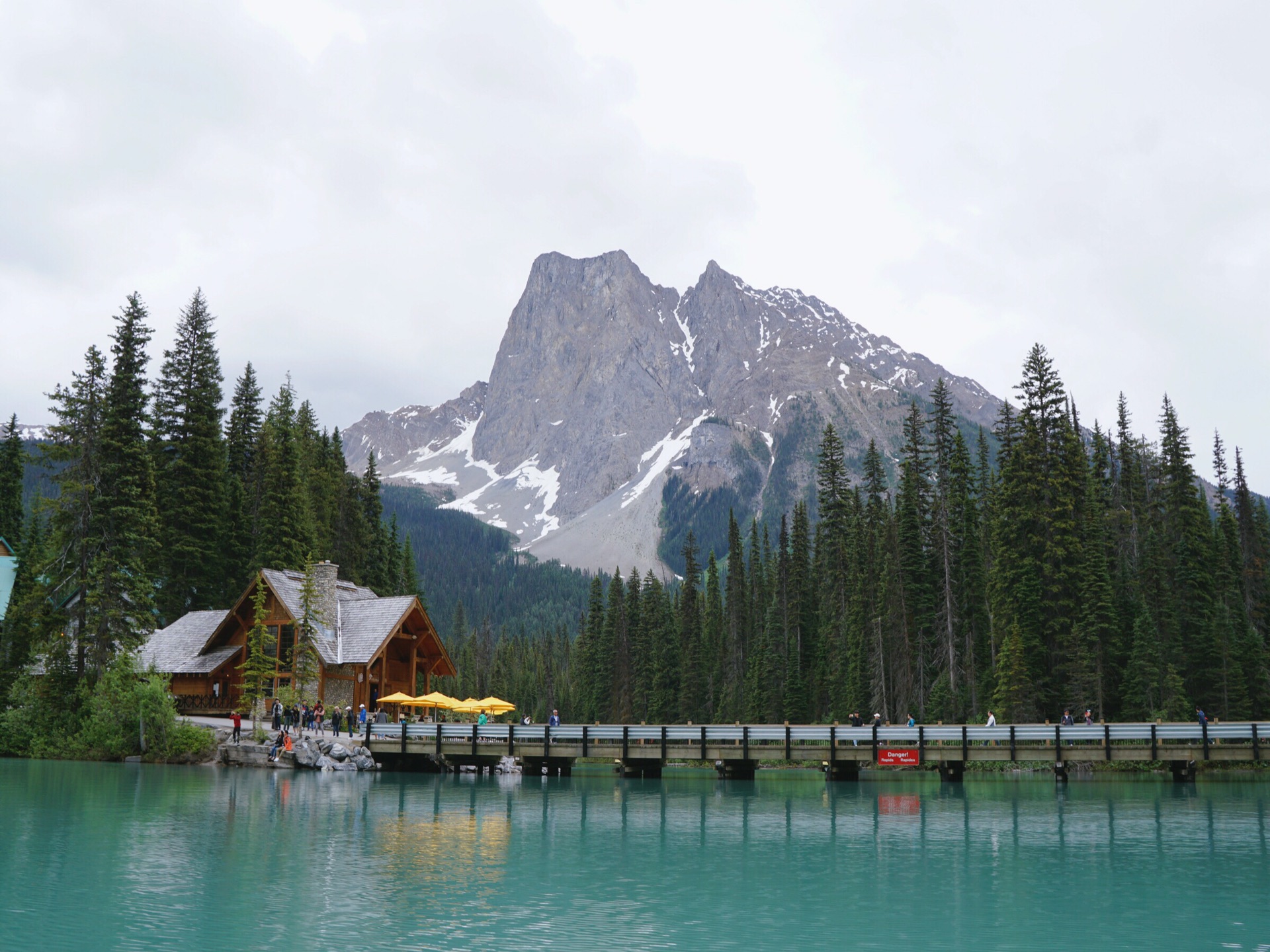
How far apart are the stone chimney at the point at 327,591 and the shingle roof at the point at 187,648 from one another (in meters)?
5.65

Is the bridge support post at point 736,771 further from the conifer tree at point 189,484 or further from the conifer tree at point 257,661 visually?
the conifer tree at point 189,484

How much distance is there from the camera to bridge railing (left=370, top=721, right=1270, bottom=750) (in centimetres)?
4391

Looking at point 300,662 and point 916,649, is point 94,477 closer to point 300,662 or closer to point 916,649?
point 300,662

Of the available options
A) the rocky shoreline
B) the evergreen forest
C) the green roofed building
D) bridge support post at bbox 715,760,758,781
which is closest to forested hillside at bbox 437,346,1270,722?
the evergreen forest

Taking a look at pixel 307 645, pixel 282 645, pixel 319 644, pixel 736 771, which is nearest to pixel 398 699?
pixel 307 645

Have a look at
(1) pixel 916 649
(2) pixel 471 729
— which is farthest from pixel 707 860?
(1) pixel 916 649

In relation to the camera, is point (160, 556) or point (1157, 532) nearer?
point (160, 556)

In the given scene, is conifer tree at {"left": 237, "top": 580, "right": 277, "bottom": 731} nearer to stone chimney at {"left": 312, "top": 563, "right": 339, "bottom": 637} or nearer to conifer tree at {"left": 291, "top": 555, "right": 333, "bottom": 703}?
conifer tree at {"left": 291, "top": 555, "right": 333, "bottom": 703}

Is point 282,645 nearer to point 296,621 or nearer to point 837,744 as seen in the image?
point 296,621

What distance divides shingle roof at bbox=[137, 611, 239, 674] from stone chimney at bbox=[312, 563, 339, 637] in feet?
18.5

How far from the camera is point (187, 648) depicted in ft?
195

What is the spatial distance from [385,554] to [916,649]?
43.3m

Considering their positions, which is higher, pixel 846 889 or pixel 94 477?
pixel 94 477

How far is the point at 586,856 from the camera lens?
23.1m
